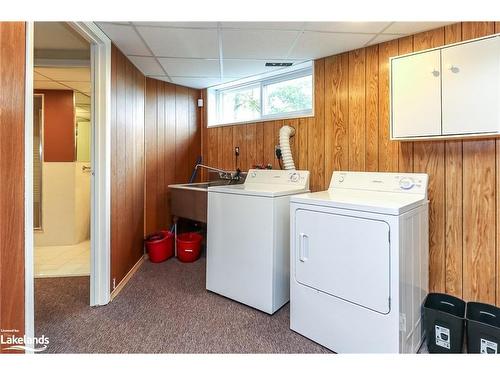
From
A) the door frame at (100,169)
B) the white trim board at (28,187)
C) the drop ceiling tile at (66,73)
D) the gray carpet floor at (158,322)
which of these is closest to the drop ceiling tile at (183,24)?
the door frame at (100,169)

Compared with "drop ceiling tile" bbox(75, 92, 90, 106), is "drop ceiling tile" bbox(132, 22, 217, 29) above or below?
below

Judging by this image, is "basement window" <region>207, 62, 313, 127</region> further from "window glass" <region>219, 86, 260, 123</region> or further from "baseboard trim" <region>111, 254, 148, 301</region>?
"baseboard trim" <region>111, 254, 148, 301</region>

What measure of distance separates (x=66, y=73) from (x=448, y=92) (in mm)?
3708

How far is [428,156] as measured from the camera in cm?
194

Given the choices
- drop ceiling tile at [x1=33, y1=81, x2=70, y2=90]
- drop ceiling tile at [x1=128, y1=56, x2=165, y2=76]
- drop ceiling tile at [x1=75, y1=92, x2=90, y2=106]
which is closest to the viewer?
drop ceiling tile at [x1=128, y1=56, x2=165, y2=76]

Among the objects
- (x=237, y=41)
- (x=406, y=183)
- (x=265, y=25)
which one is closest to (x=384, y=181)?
(x=406, y=183)

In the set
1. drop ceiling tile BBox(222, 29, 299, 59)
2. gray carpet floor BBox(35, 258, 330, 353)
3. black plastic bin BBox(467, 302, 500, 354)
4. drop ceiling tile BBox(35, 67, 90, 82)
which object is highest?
drop ceiling tile BBox(35, 67, 90, 82)

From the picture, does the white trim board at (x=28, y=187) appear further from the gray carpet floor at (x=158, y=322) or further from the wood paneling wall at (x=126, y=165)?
the wood paneling wall at (x=126, y=165)

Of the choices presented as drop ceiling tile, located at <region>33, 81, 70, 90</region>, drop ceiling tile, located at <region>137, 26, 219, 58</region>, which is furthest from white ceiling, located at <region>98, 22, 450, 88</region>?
drop ceiling tile, located at <region>33, 81, 70, 90</region>

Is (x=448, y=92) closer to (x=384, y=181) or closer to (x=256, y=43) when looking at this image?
(x=384, y=181)

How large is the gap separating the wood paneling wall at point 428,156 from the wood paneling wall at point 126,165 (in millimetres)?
1529

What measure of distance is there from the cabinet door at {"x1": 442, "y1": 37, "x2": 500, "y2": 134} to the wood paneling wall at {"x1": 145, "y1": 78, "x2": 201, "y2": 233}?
281 centimetres

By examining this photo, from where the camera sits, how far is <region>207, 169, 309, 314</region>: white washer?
6.36 feet
